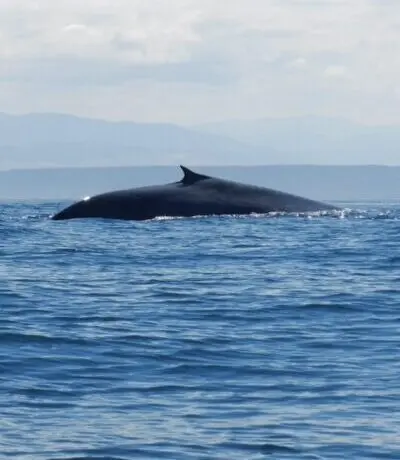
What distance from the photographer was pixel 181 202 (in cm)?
3066

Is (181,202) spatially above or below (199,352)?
above

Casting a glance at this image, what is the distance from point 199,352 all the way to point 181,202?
17.6 metres

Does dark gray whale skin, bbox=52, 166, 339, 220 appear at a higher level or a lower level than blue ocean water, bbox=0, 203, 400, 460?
higher

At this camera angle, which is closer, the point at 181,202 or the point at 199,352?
the point at 199,352

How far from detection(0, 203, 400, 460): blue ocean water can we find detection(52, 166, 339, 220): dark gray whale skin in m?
6.59

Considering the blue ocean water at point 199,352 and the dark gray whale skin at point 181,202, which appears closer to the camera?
the blue ocean water at point 199,352

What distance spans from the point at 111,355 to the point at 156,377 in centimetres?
103

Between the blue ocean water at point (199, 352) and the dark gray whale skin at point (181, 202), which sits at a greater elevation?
the dark gray whale skin at point (181, 202)

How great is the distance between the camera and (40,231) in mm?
28188

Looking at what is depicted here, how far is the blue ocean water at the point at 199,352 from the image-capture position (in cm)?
998

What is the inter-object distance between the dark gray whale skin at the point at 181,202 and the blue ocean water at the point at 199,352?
6.59 meters

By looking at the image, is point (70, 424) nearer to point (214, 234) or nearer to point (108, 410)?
point (108, 410)

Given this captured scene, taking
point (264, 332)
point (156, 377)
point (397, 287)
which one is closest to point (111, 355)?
point (156, 377)

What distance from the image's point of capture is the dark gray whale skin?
30.5 meters
